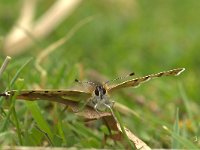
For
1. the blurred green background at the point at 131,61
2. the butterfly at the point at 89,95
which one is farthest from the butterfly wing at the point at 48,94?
the blurred green background at the point at 131,61

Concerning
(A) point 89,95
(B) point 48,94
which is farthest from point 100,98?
(B) point 48,94

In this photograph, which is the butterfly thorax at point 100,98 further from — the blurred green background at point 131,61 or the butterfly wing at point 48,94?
the blurred green background at point 131,61

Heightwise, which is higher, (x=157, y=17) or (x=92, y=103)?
(x=157, y=17)

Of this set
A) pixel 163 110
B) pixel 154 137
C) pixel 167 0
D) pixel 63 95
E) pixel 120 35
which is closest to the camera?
pixel 63 95

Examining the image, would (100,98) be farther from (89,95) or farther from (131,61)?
(131,61)

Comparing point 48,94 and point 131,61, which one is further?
point 131,61

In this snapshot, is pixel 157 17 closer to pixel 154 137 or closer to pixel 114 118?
pixel 154 137

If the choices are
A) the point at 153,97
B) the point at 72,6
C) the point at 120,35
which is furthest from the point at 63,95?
the point at 120,35

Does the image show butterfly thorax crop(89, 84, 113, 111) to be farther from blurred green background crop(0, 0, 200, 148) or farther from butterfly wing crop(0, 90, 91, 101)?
blurred green background crop(0, 0, 200, 148)
